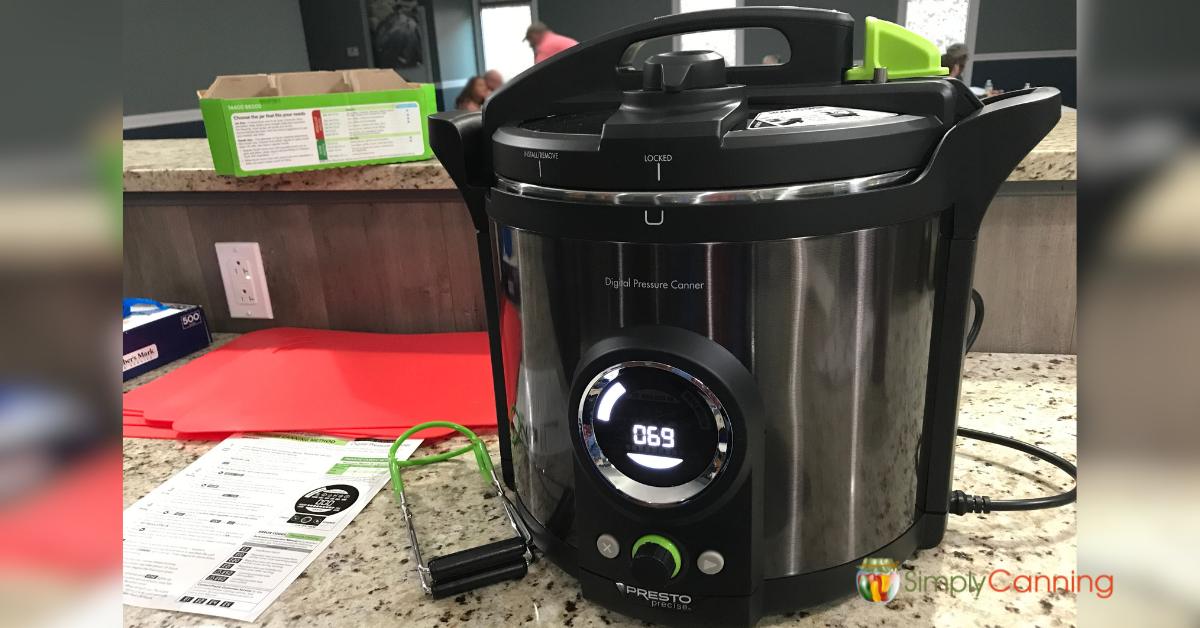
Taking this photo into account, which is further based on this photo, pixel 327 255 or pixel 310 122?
pixel 327 255

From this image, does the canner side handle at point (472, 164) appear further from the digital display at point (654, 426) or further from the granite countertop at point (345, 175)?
the granite countertop at point (345, 175)

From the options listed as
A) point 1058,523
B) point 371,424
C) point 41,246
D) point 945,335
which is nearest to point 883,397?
point 945,335

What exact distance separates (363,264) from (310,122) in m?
0.24

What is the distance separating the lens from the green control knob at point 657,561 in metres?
0.49

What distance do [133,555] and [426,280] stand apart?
529 mm

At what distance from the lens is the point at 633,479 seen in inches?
19.3

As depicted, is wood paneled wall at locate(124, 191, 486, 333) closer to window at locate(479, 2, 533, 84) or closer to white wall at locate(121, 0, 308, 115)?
white wall at locate(121, 0, 308, 115)

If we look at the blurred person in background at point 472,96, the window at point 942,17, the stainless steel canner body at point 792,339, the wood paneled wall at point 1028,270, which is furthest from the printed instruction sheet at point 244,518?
the window at point 942,17

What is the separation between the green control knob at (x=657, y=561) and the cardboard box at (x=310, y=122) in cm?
64

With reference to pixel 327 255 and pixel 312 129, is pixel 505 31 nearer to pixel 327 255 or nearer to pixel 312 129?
pixel 327 255

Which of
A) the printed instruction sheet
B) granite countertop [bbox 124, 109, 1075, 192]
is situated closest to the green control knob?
the printed instruction sheet

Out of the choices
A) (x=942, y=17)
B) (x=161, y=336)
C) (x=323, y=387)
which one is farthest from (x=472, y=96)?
(x=942, y=17)

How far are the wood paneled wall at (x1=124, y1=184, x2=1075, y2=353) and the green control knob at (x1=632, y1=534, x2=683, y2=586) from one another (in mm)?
626

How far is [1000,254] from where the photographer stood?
0.91m
